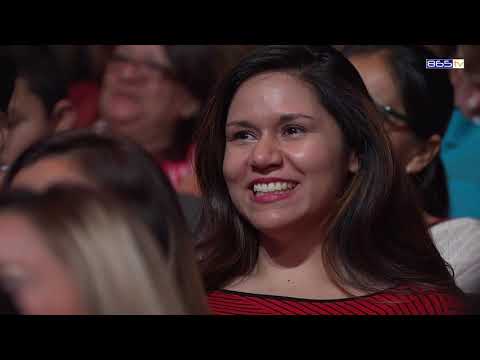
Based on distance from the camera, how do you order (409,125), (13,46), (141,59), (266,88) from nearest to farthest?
(266,88) → (13,46) → (409,125) → (141,59)

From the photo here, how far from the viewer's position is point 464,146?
9.20 ft

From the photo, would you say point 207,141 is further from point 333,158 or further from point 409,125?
point 409,125

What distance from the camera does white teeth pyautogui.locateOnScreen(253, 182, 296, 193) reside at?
203 cm

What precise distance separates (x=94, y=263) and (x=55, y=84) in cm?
121

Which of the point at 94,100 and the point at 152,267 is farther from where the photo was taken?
the point at 94,100

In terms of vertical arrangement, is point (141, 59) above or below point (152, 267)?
above

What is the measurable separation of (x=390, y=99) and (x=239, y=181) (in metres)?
0.66

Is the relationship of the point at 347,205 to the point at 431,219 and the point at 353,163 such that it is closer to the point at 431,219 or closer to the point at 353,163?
the point at 353,163

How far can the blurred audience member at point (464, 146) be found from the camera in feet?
8.93

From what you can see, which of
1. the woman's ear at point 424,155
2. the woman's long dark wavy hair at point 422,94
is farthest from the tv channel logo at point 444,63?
the woman's ear at point 424,155

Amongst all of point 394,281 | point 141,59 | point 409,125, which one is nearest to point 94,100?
point 141,59

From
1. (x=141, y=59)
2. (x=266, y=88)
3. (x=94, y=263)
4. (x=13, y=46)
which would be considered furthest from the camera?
(x=141, y=59)

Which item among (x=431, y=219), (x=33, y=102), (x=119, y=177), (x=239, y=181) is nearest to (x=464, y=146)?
(x=431, y=219)
